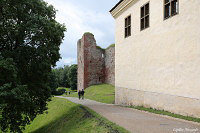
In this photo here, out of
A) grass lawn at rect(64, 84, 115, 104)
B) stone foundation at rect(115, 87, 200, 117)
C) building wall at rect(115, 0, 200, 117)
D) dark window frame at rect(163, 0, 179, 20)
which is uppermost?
dark window frame at rect(163, 0, 179, 20)

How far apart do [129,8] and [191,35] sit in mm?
7665

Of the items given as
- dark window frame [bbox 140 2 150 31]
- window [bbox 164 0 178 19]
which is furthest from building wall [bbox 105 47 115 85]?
window [bbox 164 0 178 19]

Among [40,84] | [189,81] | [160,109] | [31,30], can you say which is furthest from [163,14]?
[40,84]

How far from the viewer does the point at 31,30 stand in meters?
11.4

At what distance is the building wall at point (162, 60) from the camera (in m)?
8.95

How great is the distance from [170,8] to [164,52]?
2521mm

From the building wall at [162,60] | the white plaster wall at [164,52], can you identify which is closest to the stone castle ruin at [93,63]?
the building wall at [162,60]

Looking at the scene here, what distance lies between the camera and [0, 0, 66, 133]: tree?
10865 mm

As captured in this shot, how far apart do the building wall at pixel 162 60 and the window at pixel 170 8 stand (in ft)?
0.91

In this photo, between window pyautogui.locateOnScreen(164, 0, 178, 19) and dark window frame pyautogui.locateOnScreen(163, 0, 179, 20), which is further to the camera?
window pyautogui.locateOnScreen(164, 0, 178, 19)

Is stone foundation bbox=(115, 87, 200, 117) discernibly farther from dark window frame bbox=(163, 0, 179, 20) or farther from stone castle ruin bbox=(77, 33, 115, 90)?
stone castle ruin bbox=(77, 33, 115, 90)

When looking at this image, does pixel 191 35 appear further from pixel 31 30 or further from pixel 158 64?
pixel 31 30

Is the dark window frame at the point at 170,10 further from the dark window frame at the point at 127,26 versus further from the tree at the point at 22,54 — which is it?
the tree at the point at 22,54

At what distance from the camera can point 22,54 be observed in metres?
12.0
